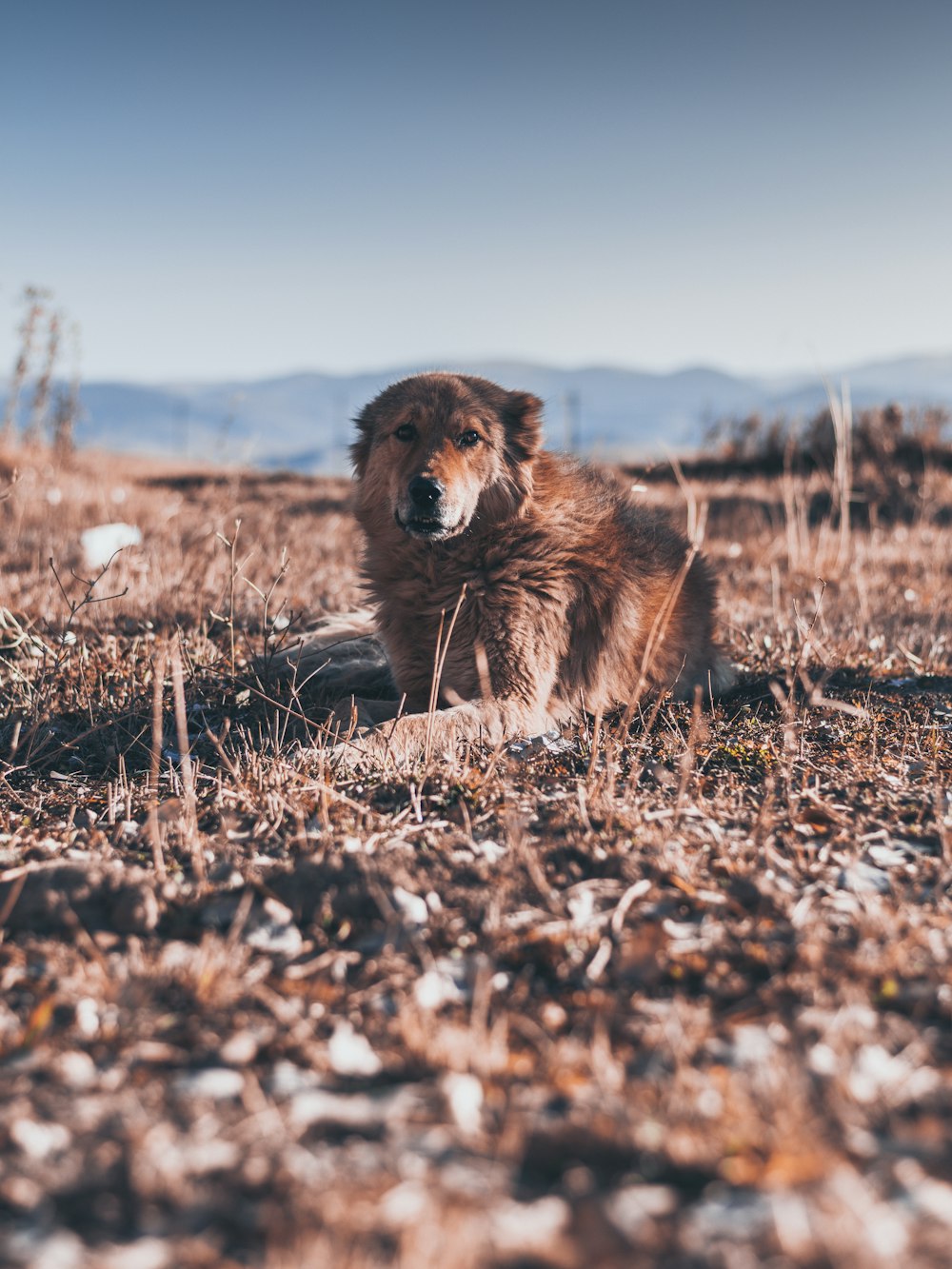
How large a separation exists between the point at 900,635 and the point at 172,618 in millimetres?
4345

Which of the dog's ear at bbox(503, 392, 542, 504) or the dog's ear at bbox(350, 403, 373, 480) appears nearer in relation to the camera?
the dog's ear at bbox(503, 392, 542, 504)

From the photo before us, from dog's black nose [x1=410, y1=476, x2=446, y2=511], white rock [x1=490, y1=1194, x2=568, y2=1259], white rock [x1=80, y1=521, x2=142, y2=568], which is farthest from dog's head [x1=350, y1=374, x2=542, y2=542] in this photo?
white rock [x1=80, y1=521, x2=142, y2=568]

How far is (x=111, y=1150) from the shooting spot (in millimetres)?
1466

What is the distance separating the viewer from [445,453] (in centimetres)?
376

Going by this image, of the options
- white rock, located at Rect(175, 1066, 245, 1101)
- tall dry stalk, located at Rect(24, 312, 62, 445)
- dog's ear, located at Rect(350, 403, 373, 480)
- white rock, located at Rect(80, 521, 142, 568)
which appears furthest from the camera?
tall dry stalk, located at Rect(24, 312, 62, 445)

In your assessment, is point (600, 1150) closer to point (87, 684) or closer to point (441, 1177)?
point (441, 1177)

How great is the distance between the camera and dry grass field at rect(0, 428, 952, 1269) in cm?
132

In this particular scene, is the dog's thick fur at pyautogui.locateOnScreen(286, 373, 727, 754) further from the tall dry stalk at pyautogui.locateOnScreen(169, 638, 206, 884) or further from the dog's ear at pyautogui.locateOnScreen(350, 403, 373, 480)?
the tall dry stalk at pyautogui.locateOnScreen(169, 638, 206, 884)

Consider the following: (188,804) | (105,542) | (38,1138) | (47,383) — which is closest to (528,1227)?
(38,1138)

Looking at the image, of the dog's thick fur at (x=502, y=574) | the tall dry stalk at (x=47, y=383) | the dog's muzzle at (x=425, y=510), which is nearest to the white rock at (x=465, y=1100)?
the dog's thick fur at (x=502, y=574)

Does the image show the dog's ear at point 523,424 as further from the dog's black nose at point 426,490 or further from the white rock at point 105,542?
the white rock at point 105,542

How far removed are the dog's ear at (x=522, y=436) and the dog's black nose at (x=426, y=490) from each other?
1.52ft

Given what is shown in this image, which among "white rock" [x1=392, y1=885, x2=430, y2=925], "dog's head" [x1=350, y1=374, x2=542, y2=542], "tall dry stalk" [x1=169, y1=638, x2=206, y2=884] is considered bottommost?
"white rock" [x1=392, y1=885, x2=430, y2=925]

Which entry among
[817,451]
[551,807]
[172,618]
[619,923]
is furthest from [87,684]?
[817,451]
